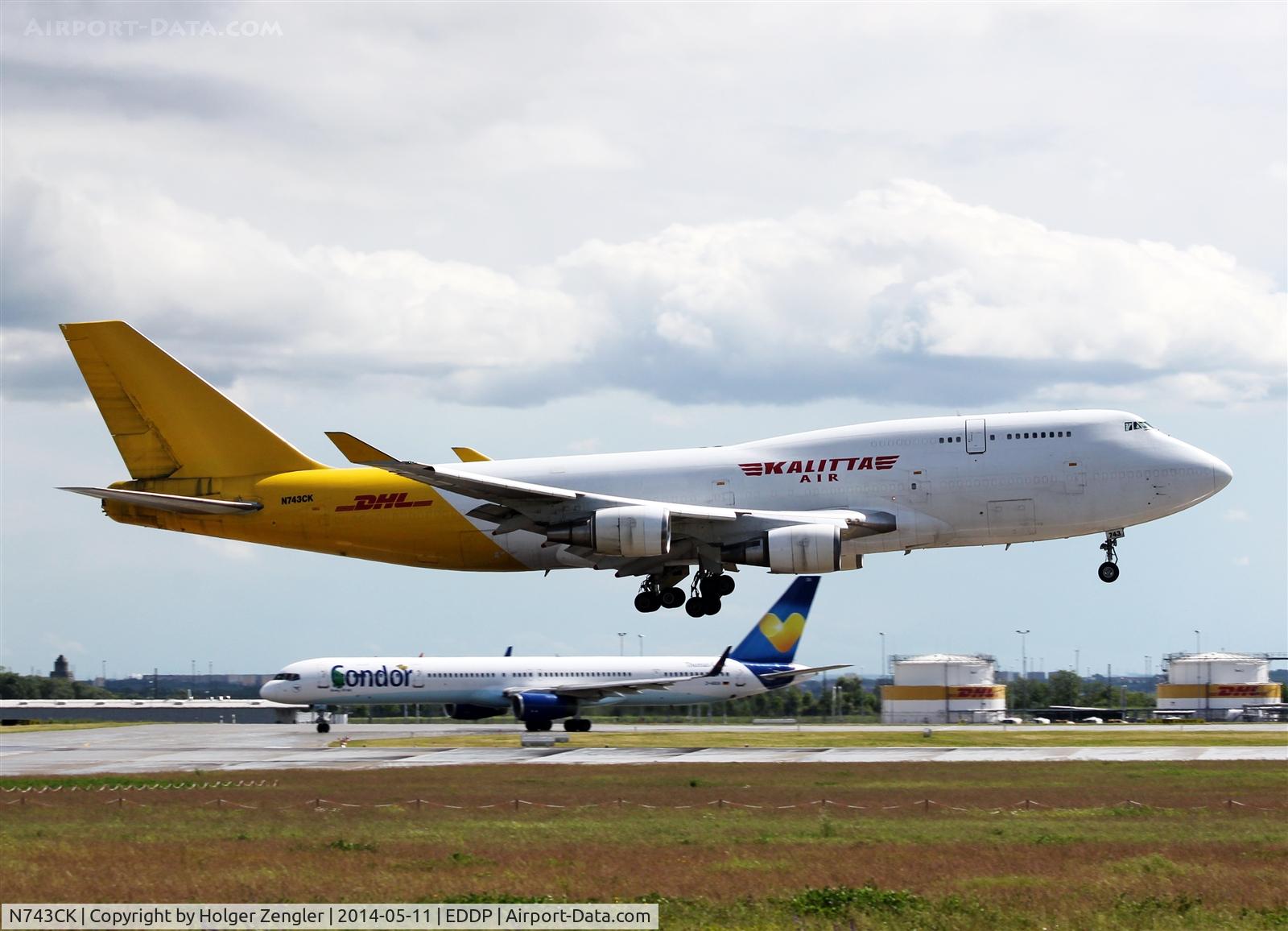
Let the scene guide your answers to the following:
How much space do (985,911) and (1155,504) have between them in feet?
54.4

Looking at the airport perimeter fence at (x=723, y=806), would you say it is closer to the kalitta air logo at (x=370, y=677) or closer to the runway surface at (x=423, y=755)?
the runway surface at (x=423, y=755)

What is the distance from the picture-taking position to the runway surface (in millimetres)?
72375

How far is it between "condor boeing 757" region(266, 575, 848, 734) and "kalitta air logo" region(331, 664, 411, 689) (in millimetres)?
56

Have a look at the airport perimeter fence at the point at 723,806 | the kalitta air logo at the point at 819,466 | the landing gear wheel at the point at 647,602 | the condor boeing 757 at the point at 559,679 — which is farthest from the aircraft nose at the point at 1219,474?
the condor boeing 757 at the point at 559,679

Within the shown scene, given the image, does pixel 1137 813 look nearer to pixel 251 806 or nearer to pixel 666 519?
pixel 666 519

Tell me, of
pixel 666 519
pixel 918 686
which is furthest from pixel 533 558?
pixel 918 686

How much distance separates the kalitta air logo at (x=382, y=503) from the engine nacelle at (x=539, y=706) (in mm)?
54064

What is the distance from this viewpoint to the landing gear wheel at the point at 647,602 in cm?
4553

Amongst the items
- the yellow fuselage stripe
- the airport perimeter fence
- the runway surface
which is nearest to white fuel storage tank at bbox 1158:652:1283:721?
the runway surface

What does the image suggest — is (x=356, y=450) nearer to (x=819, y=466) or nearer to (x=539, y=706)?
(x=819, y=466)

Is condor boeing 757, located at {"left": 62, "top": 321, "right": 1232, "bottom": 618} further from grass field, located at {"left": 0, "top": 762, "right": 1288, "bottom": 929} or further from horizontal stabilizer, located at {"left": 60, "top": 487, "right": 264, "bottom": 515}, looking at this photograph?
grass field, located at {"left": 0, "top": 762, "right": 1288, "bottom": 929}

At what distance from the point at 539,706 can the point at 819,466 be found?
5910cm

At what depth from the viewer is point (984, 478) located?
41.3 metres

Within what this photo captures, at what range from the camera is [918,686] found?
5669 inches
